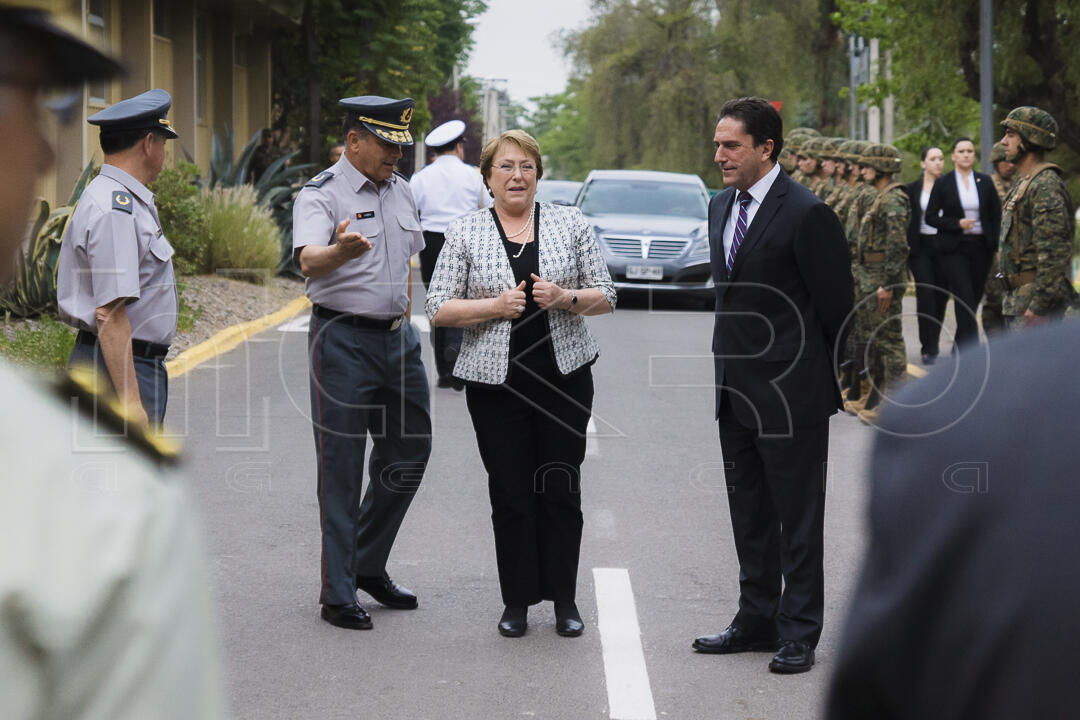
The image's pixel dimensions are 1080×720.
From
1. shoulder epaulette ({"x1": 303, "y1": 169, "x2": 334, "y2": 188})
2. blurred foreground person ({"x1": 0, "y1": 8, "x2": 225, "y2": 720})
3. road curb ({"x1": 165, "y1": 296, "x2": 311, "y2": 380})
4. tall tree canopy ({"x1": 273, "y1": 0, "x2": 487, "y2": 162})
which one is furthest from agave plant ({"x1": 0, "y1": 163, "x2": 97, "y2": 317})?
tall tree canopy ({"x1": 273, "y1": 0, "x2": 487, "y2": 162})

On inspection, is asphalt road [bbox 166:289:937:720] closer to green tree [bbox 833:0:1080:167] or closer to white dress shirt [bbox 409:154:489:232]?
white dress shirt [bbox 409:154:489:232]

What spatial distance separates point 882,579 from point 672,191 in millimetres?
20995

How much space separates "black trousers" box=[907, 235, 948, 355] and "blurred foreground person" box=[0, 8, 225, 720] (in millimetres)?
12870

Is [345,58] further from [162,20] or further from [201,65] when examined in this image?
[162,20]

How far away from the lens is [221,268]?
65.3 ft

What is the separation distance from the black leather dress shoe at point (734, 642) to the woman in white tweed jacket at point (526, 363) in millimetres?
546

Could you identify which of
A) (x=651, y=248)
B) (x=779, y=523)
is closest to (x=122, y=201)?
(x=779, y=523)

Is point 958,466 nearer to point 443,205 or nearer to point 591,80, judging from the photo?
point 443,205

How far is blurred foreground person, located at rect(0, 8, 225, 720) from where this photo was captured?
84 centimetres

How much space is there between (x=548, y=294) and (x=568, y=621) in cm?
136

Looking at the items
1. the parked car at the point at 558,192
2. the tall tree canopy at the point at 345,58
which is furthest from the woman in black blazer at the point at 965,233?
the tall tree canopy at the point at 345,58

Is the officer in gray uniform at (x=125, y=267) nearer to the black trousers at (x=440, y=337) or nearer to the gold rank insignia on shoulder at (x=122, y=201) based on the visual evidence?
the gold rank insignia on shoulder at (x=122, y=201)

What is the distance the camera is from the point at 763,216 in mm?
5523

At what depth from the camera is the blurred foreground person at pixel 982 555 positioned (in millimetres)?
1002
